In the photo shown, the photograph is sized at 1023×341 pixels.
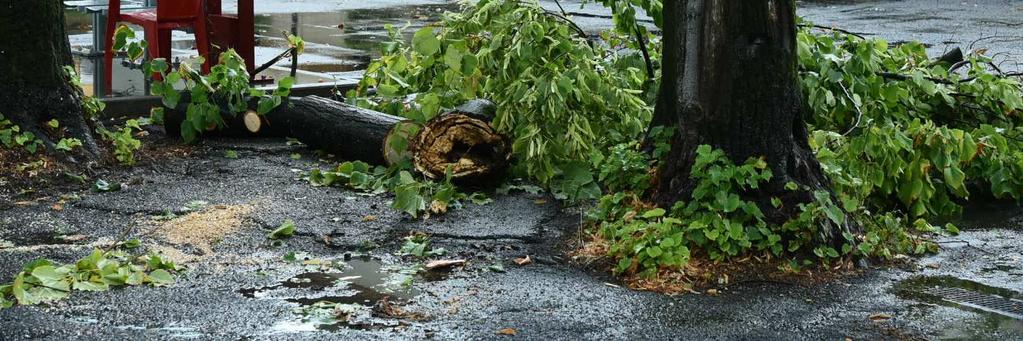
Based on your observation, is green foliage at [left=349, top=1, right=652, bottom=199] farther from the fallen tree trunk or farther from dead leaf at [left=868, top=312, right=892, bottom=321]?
dead leaf at [left=868, top=312, right=892, bottom=321]

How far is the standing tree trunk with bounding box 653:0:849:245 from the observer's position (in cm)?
583

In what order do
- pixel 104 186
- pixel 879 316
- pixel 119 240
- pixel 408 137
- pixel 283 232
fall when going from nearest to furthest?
pixel 879 316, pixel 119 240, pixel 283 232, pixel 104 186, pixel 408 137

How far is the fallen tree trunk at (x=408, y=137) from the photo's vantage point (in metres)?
7.26

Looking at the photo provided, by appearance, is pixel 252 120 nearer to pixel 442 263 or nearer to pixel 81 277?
pixel 442 263

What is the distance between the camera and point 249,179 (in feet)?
24.8

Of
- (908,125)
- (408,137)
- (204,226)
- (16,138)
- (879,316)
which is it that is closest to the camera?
(879,316)

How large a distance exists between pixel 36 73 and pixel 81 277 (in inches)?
107

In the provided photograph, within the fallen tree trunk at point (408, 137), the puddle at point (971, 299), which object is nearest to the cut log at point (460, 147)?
the fallen tree trunk at point (408, 137)

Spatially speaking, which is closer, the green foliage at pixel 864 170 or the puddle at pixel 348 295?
the puddle at pixel 348 295

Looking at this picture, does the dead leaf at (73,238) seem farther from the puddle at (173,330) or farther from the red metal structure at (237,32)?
the red metal structure at (237,32)

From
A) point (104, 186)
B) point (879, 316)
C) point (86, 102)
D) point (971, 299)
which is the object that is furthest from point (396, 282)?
point (86, 102)

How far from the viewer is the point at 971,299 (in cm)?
537

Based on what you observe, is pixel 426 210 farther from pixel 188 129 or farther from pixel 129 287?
pixel 188 129

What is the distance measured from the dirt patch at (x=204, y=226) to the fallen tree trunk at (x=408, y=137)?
1.02 metres
